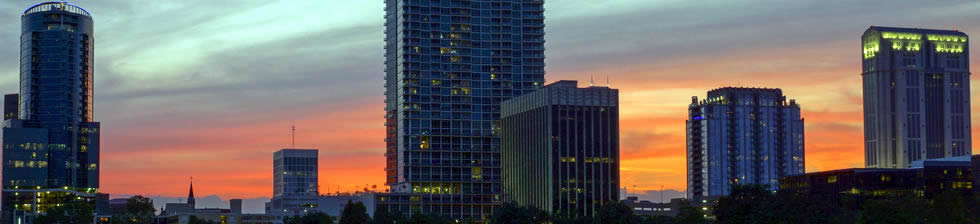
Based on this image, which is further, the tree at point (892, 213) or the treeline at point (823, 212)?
the treeline at point (823, 212)

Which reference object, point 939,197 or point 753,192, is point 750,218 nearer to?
point 753,192

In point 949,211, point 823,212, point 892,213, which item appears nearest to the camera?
point 892,213

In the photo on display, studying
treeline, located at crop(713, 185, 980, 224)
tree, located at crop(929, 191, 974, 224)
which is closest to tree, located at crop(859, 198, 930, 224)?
treeline, located at crop(713, 185, 980, 224)

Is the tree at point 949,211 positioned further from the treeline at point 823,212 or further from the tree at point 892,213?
the tree at point 892,213

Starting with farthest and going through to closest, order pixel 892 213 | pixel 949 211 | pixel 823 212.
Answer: pixel 823 212 → pixel 949 211 → pixel 892 213

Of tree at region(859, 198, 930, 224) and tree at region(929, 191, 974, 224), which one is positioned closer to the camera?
tree at region(859, 198, 930, 224)

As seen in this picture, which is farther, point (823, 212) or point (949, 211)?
point (823, 212)

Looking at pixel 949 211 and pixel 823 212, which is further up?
pixel 949 211

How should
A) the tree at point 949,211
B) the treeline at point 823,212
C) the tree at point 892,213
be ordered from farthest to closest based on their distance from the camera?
the tree at point 949,211 → the treeline at point 823,212 → the tree at point 892,213

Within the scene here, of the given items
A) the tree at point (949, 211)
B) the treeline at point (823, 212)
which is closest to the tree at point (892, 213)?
the treeline at point (823, 212)

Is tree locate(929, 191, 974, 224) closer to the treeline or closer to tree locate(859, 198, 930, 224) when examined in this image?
the treeline

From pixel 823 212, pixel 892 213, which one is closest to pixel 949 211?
pixel 892 213

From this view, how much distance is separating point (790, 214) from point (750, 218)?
747 centimetres

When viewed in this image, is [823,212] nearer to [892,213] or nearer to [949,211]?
[949,211]
